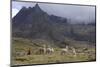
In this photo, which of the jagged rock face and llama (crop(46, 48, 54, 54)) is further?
llama (crop(46, 48, 54, 54))

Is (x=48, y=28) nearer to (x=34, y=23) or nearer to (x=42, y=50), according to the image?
(x=34, y=23)

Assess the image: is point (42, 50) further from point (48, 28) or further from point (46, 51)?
point (48, 28)

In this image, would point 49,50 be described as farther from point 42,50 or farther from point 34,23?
point 34,23

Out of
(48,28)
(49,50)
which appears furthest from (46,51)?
(48,28)

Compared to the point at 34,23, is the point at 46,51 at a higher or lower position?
lower

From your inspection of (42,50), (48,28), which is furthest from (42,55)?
(48,28)

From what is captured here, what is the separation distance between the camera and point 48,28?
9.16 feet

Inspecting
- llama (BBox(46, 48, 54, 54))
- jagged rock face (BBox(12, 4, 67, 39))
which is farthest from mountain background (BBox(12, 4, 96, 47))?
llama (BBox(46, 48, 54, 54))

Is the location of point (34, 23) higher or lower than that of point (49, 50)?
higher

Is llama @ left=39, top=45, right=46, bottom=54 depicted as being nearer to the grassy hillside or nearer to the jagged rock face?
the grassy hillside

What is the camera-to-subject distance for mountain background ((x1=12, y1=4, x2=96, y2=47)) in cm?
267

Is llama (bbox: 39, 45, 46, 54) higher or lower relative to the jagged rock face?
lower

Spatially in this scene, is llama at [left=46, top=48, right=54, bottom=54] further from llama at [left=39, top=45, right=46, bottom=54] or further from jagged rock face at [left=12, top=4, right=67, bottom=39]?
jagged rock face at [left=12, top=4, right=67, bottom=39]

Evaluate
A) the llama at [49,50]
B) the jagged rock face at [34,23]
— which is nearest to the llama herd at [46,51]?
the llama at [49,50]
